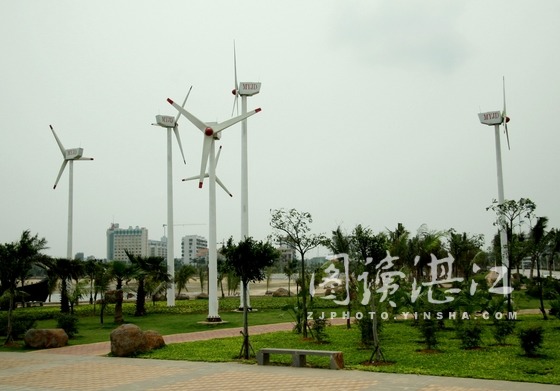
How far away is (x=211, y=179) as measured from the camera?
1161 inches

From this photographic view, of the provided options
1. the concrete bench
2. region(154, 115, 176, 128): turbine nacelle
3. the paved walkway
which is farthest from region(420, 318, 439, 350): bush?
Result: region(154, 115, 176, 128): turbine nacelle

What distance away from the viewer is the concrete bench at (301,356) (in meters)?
13.8

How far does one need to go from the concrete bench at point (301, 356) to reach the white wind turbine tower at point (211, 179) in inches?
523

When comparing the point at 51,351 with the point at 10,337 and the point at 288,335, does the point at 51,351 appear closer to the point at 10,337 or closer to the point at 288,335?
the point at 10,337

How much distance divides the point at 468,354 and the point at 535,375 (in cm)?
352

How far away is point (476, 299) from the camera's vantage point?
22.1 m

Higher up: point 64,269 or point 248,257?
point 248,257

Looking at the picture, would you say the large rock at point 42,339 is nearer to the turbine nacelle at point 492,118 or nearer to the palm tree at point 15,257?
the palm tree at point 15,257

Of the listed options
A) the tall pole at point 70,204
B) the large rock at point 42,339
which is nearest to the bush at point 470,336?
the large rock at point 42,339

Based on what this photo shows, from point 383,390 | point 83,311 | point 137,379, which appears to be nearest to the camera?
point 383,390

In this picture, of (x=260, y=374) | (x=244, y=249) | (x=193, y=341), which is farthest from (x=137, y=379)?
(x=193, y=341)

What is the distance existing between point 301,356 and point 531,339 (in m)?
6.30

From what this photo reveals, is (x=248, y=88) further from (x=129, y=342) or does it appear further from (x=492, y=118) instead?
(x=129, y=342)

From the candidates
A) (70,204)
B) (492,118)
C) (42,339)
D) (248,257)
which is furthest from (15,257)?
(492,118)
